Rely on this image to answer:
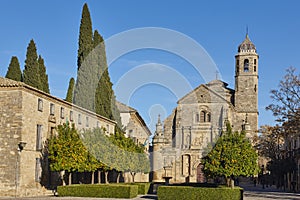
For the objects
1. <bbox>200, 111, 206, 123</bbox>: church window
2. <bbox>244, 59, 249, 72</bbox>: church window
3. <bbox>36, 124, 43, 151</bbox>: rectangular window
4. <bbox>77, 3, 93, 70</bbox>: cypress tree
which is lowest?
<bbox>36, 124, 43, 151</bbox>: rectangular window

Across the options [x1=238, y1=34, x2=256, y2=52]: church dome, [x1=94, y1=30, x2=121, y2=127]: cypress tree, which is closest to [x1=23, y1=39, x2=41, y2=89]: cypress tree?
[x1=94, y1=30, x2=121, y2=127]: cypress tree

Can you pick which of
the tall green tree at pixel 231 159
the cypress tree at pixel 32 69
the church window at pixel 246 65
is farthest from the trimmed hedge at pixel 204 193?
the church window at pixel 246 65

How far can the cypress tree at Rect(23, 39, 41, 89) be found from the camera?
42.2m

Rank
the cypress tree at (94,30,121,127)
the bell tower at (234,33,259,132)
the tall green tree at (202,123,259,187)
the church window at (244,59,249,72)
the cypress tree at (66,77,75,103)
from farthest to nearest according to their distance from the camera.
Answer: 1. the church window at (244,59,249,72)
2. the bell tower at (234,33,259,132)
3. the cypress tree at (66,77,75,103)
4. the cypress tree at (94,30,121,127)
5. the tall green tree at (202,123,259,187)

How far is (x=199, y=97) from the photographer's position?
6544cm

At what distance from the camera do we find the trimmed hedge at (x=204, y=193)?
2486cm

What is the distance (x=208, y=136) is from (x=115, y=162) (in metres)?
31.2

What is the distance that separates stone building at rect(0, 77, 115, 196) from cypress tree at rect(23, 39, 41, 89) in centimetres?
1237

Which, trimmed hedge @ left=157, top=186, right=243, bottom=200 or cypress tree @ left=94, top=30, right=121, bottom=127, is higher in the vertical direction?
cypress tree @ left=94, top=30, right=121, bottom=127

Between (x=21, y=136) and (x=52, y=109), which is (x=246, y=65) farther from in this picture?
(x=21, y=136)

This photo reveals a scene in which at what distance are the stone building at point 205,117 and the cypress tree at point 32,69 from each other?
17323 millimetres

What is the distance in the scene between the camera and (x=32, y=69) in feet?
140

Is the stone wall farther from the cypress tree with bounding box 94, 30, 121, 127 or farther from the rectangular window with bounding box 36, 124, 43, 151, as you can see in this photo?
the cypress tree with bounding box 94, 30, 121, 127

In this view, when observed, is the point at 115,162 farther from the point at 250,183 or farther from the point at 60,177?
the point at 250,183
